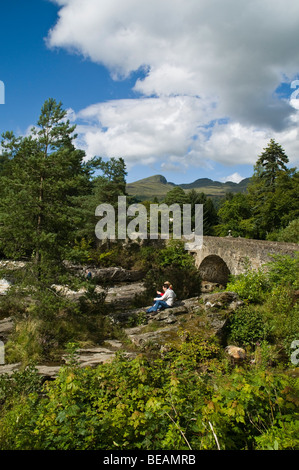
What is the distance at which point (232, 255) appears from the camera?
504 inches

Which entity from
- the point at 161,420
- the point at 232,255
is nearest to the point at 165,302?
Answer: the point at 232,255

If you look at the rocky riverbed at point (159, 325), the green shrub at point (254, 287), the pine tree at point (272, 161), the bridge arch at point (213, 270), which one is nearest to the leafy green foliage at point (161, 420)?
the rocky riverbed at point (159, 325)

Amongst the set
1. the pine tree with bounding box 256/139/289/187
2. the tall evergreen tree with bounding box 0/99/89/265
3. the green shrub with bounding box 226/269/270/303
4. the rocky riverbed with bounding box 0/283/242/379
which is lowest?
the rocky riverbed with bounding box 0/283/242/379

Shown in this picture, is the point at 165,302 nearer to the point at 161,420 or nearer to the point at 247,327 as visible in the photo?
the point at 247,327

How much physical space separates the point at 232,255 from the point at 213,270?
15.5 ft

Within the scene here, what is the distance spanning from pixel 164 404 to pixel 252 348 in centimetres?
583

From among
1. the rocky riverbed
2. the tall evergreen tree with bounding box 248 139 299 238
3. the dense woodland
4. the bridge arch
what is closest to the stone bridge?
the bridge arch

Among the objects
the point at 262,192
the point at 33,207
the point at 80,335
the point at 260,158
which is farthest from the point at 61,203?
the point at 260,158

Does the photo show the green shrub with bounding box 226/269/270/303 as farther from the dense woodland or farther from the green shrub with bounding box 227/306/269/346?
the green shrub with bounding box 227/306/269/346

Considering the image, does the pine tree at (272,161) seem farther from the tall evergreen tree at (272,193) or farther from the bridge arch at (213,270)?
the bridge arch at (213,270)

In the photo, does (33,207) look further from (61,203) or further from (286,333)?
(286,333)

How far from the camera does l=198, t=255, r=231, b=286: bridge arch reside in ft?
53.7

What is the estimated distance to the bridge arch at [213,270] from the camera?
1636 centimetres
